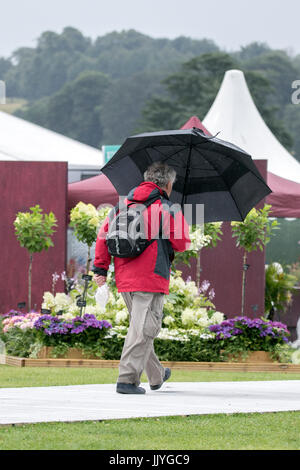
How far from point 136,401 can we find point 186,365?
12.9 feet

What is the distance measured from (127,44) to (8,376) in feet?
445

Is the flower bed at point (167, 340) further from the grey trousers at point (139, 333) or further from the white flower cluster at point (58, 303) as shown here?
the grey trousers at point (139, 333)

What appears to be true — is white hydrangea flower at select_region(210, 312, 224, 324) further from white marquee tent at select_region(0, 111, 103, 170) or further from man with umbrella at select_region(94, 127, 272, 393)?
white marquee tent at select_region(0, 111, 103, 170)

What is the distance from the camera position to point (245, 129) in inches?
787

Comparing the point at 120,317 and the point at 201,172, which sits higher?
the point at 201,172

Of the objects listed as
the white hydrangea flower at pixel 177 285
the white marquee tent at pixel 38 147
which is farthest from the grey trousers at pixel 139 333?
the white marquee tent at pixel 38 147

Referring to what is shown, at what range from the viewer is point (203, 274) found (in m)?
14.7

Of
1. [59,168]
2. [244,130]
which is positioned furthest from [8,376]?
[244,130]

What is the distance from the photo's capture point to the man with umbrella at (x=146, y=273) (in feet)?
22.4

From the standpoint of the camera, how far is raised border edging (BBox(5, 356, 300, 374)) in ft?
33.6

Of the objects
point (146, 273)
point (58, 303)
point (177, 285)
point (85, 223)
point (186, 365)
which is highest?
point (85, 223)

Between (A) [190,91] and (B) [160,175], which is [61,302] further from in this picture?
(A) [190,91]

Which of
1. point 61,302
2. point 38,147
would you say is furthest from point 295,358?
point 38,147

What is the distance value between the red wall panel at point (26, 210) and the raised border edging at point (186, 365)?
12.0 feet
